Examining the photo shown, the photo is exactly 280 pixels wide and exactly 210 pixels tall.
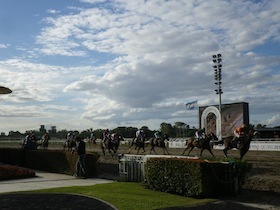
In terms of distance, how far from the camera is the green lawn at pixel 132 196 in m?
9.57

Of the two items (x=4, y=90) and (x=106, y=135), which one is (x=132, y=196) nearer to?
(x=4, y=90)

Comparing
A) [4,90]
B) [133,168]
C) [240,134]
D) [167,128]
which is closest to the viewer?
[133,168]

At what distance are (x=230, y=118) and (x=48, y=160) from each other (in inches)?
1376

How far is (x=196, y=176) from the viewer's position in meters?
10.8

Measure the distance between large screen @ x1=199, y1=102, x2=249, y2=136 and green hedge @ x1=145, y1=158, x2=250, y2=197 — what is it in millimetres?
37524

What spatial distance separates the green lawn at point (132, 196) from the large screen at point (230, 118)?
37781mm

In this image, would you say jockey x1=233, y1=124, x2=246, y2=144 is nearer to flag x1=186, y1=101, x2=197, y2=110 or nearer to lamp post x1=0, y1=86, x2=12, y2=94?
lamp post x1=0, y1=86, x2=12, y2=94

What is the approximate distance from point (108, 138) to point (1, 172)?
499 inches

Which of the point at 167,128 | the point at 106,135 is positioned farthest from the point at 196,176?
the point at 167,128

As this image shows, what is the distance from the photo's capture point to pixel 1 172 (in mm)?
15836

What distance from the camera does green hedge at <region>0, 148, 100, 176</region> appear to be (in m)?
16.5

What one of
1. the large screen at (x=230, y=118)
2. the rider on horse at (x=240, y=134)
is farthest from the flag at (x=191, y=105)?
the rider on horse at (x=240, y=134)

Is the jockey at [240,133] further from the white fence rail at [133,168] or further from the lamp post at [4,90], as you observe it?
the lamp post at [4,90]

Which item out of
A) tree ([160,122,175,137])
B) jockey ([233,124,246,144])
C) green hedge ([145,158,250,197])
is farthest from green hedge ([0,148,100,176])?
tree ([160,122,175,137])
